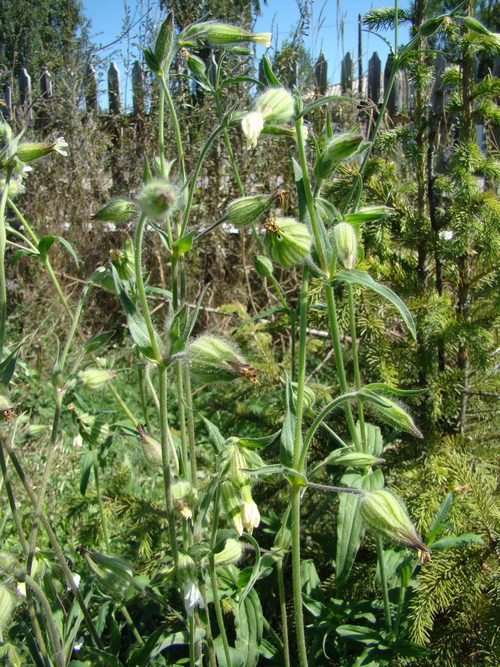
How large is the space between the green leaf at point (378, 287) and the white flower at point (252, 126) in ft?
0.91

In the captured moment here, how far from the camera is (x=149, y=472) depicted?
8.71 feet

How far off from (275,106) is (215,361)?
0.47 metres

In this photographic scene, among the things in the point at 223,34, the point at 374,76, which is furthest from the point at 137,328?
the point at 374,76

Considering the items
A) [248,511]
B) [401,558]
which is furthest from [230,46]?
[401,558]

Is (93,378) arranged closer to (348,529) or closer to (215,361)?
(215,361)

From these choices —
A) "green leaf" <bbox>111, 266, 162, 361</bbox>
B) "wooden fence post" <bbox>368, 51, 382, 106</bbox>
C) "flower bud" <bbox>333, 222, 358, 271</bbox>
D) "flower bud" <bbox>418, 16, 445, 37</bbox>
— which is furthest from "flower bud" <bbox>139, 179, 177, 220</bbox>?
"wooden fence post" <bbox>368, 51, 382, 106</bbox>

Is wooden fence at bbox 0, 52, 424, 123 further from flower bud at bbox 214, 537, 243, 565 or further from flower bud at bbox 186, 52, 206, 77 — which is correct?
flower bud at bbox 214, 537, 243, 565

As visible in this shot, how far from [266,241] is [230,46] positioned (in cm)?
52

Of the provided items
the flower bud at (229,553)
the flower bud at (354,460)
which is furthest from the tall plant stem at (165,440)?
the flower bud at (354,460)

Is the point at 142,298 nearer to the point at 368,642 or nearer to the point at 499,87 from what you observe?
the point at 368,642

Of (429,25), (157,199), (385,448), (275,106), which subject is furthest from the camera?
(385,448)

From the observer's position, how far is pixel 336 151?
3.44ft

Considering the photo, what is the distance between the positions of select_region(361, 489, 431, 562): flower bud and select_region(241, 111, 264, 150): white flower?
63 cm

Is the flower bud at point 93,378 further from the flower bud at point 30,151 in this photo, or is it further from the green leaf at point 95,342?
the flower bud at point 30,151
